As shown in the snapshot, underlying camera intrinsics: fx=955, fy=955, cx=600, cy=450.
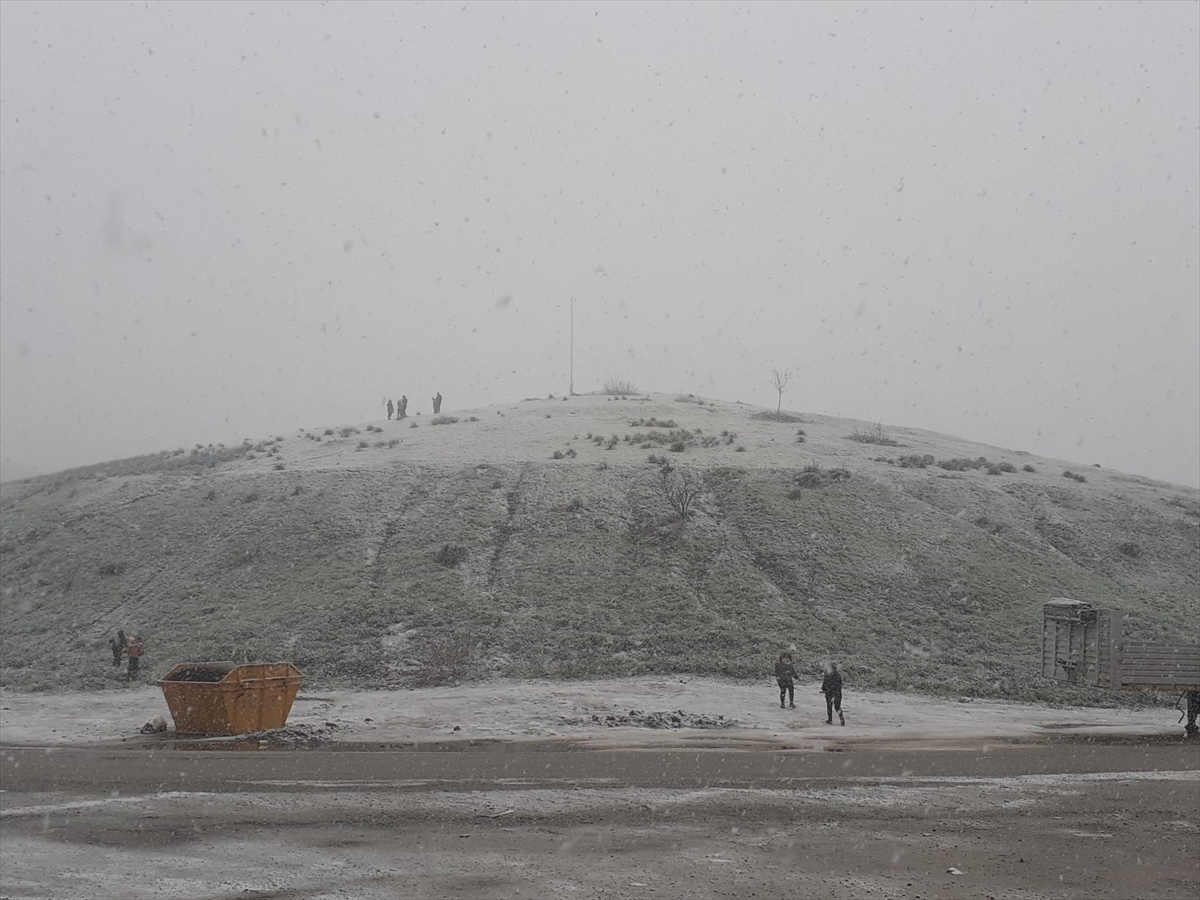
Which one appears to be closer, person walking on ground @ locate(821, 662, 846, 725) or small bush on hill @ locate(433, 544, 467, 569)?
person walking on ground @ locate(821, 662, 846, 725)

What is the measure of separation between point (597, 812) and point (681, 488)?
97.5 feet

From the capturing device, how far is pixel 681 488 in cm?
4122

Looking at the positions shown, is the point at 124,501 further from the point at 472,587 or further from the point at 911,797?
the point at 911,797

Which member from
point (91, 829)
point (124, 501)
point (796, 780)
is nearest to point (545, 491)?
point (124, 501)

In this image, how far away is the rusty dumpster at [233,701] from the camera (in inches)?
739

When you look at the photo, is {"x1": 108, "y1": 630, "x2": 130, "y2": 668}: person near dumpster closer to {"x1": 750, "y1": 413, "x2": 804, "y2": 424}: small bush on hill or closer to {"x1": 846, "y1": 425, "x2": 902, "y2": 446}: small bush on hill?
{"x1": 846, "y1": 425, "x2": 902, "y2": 446}: small bush on hill

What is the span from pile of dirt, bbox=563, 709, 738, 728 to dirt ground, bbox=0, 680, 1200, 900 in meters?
0.23

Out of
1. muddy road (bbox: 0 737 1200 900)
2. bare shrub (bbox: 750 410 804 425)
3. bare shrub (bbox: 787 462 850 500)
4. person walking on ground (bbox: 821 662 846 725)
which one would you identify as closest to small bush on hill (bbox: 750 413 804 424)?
bare shrub (bbox: 750 410 804 425)

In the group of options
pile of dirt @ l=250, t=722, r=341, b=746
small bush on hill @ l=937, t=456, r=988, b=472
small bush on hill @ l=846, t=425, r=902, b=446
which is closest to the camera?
pile of dirt @ l=250, t=722, r=341, b=746

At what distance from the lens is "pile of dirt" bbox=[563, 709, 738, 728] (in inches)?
787

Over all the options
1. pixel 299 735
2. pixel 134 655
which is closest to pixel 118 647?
pixel 134 655

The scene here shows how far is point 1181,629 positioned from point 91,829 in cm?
3252

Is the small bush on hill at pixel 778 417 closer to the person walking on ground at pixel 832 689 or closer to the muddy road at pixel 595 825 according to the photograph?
the person walking on ground at pixel 832 689

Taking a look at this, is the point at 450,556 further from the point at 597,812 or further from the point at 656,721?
the point at 597,812
